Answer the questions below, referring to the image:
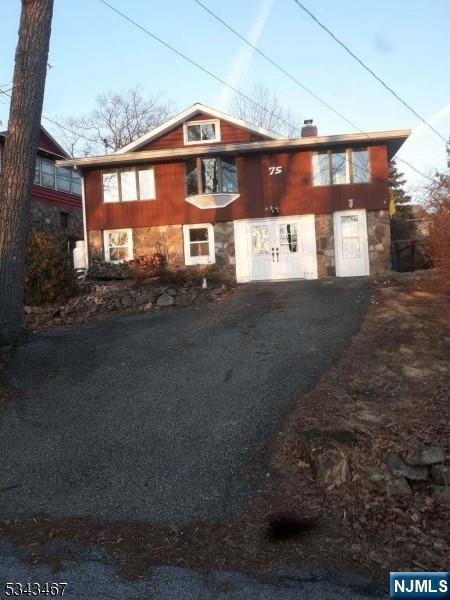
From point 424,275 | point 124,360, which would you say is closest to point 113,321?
point 124,360

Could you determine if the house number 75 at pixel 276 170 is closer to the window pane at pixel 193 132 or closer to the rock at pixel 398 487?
the window pane at pixel 193 132

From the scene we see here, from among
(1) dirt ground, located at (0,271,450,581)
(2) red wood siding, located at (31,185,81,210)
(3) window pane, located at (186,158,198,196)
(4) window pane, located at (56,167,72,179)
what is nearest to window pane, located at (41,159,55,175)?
(4) window pane, located at (56,167,72,179)

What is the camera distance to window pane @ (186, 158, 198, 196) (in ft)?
66.3

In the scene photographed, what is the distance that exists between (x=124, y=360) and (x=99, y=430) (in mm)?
2959

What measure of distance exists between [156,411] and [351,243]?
1385cm

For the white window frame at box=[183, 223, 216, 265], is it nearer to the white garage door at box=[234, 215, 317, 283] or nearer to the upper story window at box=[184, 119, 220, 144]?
the white garage door at box=[234, 215, 317, 283]

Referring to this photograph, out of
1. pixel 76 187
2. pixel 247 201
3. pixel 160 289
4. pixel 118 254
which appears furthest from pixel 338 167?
pixel 76 187

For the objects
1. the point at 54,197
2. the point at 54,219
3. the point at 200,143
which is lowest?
the point at 54,219

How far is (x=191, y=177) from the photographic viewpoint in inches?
800

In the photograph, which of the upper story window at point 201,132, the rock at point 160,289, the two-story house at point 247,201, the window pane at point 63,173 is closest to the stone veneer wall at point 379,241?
the two-story house at point 247,201

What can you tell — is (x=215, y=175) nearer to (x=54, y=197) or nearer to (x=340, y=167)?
(x=340, y=167)

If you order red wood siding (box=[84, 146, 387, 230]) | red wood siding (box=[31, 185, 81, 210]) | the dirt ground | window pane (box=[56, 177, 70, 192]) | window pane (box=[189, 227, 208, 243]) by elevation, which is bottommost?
the dirt ground

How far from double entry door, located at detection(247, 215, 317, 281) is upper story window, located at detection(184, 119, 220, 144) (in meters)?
3.84

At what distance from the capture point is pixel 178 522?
4.64 m
